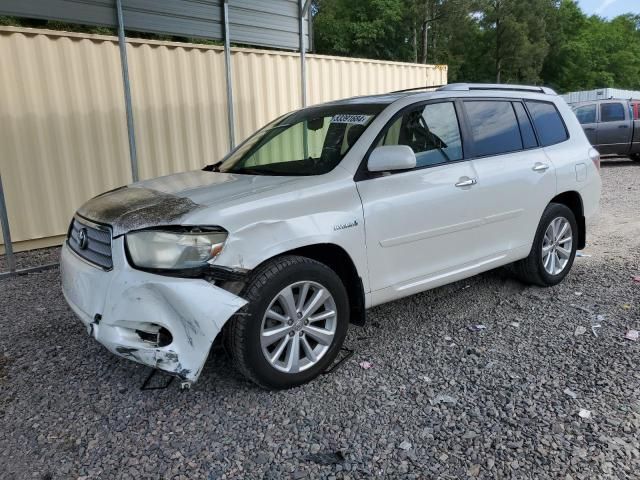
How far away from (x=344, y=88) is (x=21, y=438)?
7910 mm

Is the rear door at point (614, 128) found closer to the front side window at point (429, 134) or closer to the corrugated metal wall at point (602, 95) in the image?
the front side window at point (429, 134)

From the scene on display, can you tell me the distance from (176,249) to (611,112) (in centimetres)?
1487

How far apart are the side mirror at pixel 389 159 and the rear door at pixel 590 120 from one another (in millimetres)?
12890

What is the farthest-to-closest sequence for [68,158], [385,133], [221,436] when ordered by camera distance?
[68,158] → [385,133] → [221,436]

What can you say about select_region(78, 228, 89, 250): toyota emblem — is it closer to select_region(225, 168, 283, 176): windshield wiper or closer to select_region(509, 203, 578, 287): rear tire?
select_region(225, 168, 283, 176): windshield wiper

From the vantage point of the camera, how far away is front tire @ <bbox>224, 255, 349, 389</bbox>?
2801mm

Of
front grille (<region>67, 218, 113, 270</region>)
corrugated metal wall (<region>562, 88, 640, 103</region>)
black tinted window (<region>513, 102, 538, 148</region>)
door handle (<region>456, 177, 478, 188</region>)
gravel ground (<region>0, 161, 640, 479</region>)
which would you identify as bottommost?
gravel ground (<region>0, 161, 640, 479</region>)

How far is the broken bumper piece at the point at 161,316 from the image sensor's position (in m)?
2.64

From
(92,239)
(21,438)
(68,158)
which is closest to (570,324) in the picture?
(92,239)

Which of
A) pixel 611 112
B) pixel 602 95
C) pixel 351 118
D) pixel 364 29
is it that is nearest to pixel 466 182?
pixel 351 118

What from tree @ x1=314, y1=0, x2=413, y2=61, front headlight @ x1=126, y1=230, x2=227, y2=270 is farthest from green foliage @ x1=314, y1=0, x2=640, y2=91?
front headlight @ x1=126, y1=230, x2=227, y2=270

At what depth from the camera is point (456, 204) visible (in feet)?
12.2

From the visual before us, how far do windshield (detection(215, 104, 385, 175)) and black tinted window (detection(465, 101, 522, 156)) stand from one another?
0.88m

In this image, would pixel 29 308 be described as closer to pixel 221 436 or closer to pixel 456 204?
pixel 221 436
